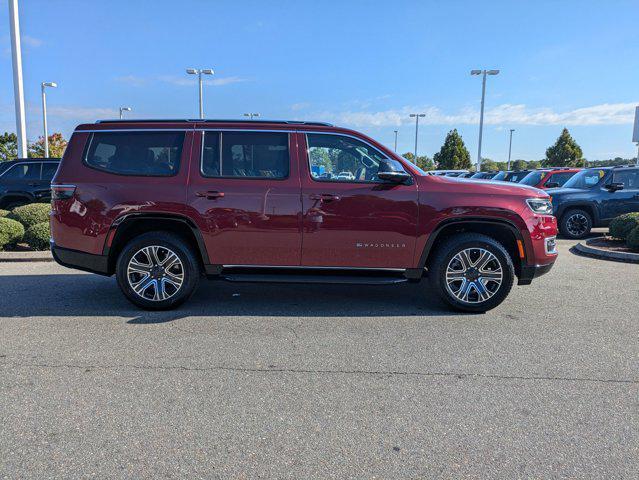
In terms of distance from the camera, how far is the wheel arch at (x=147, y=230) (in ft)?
16.8

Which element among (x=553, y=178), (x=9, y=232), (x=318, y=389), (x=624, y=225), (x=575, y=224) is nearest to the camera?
(x=318, y=389)

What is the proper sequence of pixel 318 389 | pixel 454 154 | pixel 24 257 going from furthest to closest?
pixel 454 154, pixel 24 257, pixel 318 389

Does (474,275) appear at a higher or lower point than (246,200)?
lower

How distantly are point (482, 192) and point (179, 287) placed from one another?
3.42 meters

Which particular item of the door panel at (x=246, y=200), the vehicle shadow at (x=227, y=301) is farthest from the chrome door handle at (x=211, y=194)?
the vehicle shadow at (x=227, y=301)

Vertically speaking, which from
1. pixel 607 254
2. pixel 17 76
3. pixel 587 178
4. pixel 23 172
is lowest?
pixel 607 254

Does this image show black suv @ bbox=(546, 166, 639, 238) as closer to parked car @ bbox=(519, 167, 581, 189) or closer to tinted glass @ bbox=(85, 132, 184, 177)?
parked car @ bbox=(519, 167, 581, 189)

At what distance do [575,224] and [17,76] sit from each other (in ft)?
54.7

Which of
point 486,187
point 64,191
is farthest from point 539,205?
point 64,191

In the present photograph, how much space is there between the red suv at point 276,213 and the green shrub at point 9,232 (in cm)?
434

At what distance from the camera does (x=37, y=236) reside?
8.84 m

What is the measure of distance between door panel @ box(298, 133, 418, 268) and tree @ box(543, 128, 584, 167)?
49.7 metres

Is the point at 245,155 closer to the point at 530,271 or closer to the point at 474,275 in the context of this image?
the point at 474,275

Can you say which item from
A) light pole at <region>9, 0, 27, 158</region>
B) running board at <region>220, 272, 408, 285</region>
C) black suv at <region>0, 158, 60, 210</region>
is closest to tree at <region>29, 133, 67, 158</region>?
light pole at <region>9, 0, 27, 158</region>
